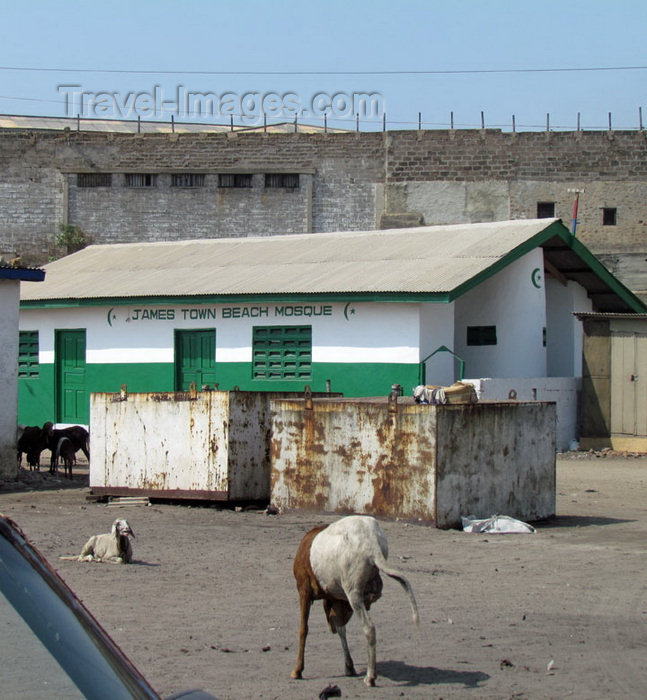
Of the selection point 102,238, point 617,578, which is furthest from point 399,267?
point 102,238

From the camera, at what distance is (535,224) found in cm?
2314

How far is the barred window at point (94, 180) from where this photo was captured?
43.1 metres

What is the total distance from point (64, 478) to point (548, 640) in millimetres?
11156

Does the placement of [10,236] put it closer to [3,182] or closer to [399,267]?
[3,182]

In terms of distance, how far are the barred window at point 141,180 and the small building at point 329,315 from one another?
17.3 meters

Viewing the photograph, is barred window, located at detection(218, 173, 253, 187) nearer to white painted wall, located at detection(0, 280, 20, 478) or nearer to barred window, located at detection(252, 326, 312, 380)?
barred window, located at detection(252, 326, 312, 380)

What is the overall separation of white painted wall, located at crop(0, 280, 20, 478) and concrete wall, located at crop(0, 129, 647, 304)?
2702cm

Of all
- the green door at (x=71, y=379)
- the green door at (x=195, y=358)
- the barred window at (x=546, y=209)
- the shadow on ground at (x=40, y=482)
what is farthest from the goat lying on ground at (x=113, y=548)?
the barred window at (x=546, y=209)

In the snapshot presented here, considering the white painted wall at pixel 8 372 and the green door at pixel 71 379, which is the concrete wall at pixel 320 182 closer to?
the green door at pixel 71 379

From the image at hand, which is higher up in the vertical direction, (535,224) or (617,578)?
(535,224)

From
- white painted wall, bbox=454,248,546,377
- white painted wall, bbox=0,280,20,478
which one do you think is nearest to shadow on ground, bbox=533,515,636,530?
white painted wall, bbox=0,280,20,478

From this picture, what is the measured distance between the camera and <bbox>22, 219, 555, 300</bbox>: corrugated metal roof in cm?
2117

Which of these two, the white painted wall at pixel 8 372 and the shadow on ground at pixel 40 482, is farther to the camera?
the white painted wall at pixel 8 372

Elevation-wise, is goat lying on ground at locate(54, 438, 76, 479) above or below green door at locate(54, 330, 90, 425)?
below
